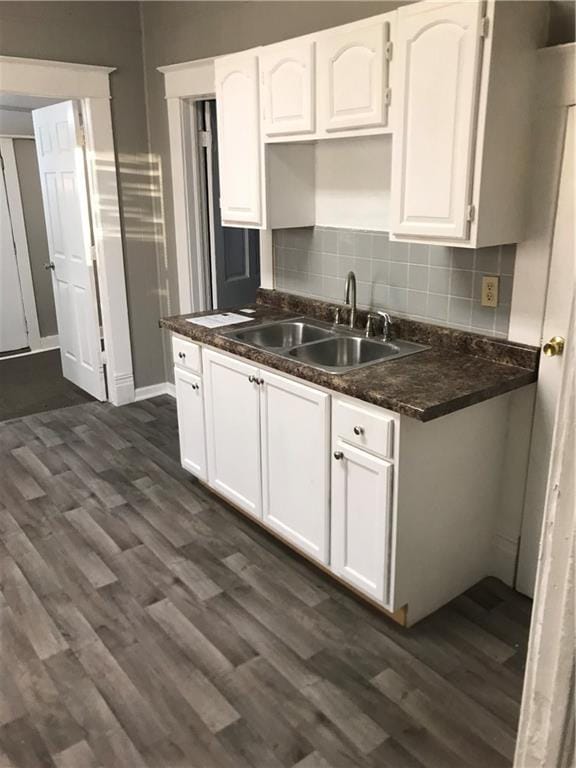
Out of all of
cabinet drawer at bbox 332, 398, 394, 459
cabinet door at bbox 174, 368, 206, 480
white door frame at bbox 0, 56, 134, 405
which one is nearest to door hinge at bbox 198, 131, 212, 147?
white door frame at bbox 0, 56, 134, 405

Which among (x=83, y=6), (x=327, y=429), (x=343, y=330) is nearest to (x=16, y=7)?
(x=83, y=6)

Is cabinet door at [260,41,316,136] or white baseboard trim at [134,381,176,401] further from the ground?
cabinet door at [260,41,316,136]

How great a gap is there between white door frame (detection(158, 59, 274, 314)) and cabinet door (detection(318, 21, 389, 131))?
1197mm

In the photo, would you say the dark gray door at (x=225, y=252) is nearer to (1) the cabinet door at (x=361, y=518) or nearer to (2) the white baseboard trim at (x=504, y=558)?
(1) the cabinet door at (x=361, y=518)

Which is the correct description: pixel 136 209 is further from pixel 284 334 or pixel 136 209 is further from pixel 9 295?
pixel 9 295

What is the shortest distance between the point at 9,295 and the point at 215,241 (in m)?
2.71

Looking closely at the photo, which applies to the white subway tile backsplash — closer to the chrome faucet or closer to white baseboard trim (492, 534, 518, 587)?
the chrome faucet

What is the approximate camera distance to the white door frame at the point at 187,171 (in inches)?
146

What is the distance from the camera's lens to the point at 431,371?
2318 mm

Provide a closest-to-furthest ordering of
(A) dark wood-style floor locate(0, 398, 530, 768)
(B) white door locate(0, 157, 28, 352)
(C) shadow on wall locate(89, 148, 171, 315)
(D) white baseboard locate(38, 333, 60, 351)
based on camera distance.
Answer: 1. (A) dark wood-style floor locate(0, 398, 530, 768)
2. (C) shadow on wall locate(89, 148, 171, 315)
3. (B) white door locate(0, 157, 28, 352)
4. (D) white baseboard locate(38, 333, 60, 351)

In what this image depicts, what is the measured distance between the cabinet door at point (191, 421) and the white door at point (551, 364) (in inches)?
60.2

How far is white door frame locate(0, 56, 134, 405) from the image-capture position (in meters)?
3.71

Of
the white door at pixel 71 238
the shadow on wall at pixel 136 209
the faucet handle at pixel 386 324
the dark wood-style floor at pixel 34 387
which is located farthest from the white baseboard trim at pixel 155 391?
the faucet handle at pixel 386 324

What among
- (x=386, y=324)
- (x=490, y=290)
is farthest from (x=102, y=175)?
(x=490, y=290)
